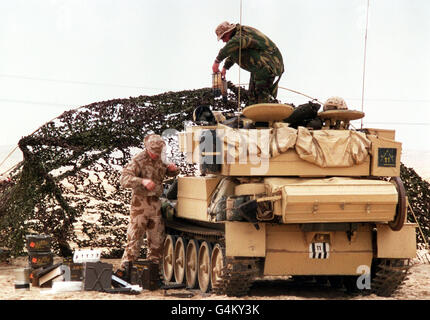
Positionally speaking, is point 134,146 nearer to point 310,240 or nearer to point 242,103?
point 242,103

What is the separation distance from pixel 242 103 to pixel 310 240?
4.36 meters

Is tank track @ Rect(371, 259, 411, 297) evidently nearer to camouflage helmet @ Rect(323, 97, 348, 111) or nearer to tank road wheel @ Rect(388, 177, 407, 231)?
tank road wheel @ Rect(388, 177, 407, 231)

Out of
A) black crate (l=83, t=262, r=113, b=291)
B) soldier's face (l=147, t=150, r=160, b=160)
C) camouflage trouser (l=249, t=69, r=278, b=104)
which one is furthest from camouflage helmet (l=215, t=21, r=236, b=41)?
black crate (l=83, t=262, r=113, b=291)

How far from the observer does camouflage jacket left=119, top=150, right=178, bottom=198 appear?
11.2 metres

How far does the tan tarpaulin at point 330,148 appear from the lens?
9.84 meters

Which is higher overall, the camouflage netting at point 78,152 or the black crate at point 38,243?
the camouflage netting at point 78,152

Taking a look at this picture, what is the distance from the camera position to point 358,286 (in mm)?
10359

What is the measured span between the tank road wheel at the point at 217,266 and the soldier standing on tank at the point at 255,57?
258cm

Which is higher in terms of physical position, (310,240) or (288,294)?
(310,240)

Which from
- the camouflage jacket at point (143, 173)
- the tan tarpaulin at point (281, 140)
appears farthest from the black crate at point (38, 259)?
the tan tarpaulin at point (281, 140)

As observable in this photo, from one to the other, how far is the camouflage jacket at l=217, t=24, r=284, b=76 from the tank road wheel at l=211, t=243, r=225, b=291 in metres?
2.92

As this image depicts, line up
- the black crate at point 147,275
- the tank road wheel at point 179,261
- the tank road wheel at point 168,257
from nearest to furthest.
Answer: the black crate at point 147,275, the tank road wheel at point 179,261, the tank road wheel at point 168,257

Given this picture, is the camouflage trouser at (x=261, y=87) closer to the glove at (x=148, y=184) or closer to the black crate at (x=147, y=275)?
the glove at (x=148, y=184)
